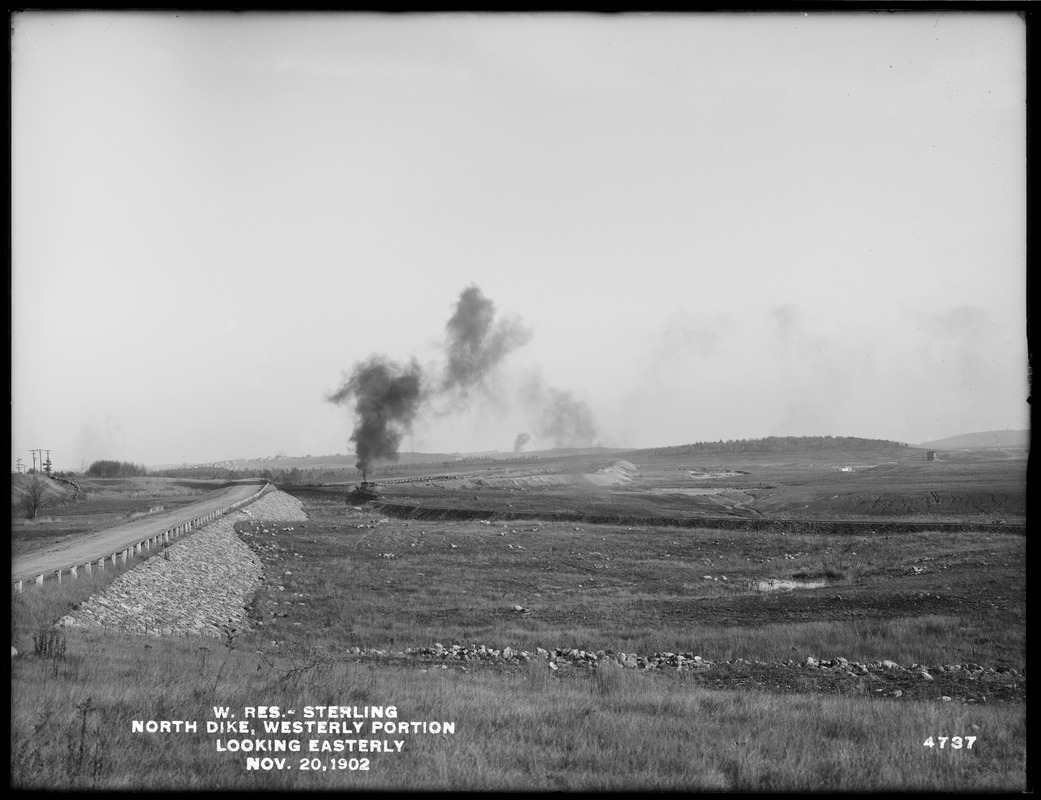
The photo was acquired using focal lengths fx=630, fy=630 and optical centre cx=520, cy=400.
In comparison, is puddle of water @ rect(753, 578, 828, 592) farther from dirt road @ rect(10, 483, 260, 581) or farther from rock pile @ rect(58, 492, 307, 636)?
dirt road @ rect(10, 483, 260, 581)

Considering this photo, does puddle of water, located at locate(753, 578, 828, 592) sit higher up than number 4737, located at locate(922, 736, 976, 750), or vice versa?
number 4737, located at locate(922, 736, 976, 750)

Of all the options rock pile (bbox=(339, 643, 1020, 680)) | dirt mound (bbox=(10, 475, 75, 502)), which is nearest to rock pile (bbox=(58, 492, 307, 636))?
rock pile (bbox=(339, 643, 1020, 680))

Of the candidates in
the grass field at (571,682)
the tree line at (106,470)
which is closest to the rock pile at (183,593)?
the grass field at (571,682)

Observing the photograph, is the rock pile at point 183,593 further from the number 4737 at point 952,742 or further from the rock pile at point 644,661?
the number 4737 at point 952,742

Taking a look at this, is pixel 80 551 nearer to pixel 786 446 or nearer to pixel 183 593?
pixel 183 593

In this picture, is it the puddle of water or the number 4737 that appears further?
the puddle of water

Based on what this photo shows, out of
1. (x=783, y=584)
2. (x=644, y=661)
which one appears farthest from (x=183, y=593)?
(x=783, y=584)
